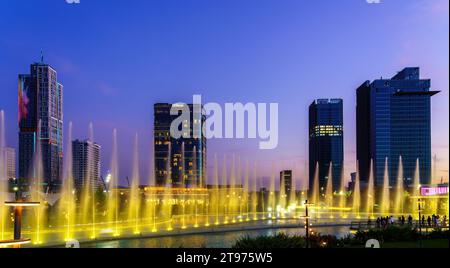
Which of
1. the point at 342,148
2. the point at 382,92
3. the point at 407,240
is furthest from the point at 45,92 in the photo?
the point at 342,148

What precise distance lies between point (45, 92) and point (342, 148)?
46.9 meters

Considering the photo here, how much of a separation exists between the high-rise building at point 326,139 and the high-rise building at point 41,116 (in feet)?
71.6

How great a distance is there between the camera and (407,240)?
36.4 ft

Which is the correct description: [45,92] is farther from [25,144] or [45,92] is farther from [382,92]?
[382,92]

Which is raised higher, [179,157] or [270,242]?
[179,157]

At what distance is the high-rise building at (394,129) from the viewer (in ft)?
153

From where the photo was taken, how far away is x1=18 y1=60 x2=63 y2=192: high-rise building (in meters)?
18.4

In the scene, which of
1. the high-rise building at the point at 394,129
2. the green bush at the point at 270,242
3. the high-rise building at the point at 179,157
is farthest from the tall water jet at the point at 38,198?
the high-rise building at the point at 394,129

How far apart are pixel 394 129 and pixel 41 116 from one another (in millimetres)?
42405

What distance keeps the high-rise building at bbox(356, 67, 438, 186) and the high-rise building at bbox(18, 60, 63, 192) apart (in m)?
27.2

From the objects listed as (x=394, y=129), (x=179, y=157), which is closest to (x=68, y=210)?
(x=179, y=157)

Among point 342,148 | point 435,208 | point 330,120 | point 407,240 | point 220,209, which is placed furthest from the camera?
point 342,148

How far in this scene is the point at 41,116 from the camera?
69.6 ft

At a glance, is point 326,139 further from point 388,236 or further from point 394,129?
point 388,236
